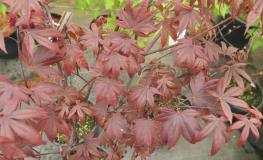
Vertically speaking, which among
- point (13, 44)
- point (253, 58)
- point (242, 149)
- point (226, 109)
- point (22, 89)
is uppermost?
point (22, 89)

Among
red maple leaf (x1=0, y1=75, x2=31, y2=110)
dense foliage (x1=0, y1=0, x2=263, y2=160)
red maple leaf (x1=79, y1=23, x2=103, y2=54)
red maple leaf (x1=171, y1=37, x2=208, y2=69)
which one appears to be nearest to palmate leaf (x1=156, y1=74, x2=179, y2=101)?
dense foliage (x1=0, y1=0, x2=263, y2=160)

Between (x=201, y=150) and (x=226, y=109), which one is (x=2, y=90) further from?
(x=201, y=150)

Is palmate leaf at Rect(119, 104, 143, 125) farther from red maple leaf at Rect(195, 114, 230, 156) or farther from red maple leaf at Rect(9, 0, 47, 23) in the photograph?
red maple leaf at Rect(9, 0, 47, 23)

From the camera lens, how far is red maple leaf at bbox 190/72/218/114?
3.11ft

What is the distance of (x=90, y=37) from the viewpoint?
0.95 metres

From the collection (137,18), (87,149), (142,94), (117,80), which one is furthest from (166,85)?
(87,149)

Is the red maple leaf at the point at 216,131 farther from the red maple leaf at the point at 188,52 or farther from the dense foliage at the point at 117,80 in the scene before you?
the red maple leaf at the point at 188,52

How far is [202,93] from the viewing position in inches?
37.9

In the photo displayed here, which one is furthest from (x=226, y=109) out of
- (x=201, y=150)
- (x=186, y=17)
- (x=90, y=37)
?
(x=201, y=150)

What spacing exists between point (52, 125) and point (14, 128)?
36 cm

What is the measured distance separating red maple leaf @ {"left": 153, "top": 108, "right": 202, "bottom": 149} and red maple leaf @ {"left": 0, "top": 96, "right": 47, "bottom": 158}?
17.9 inches

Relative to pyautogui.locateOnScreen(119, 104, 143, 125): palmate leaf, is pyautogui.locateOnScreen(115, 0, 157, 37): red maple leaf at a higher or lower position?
higher

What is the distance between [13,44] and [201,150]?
7.56 ft

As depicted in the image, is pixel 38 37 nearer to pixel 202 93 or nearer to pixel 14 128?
pixel 14 128
